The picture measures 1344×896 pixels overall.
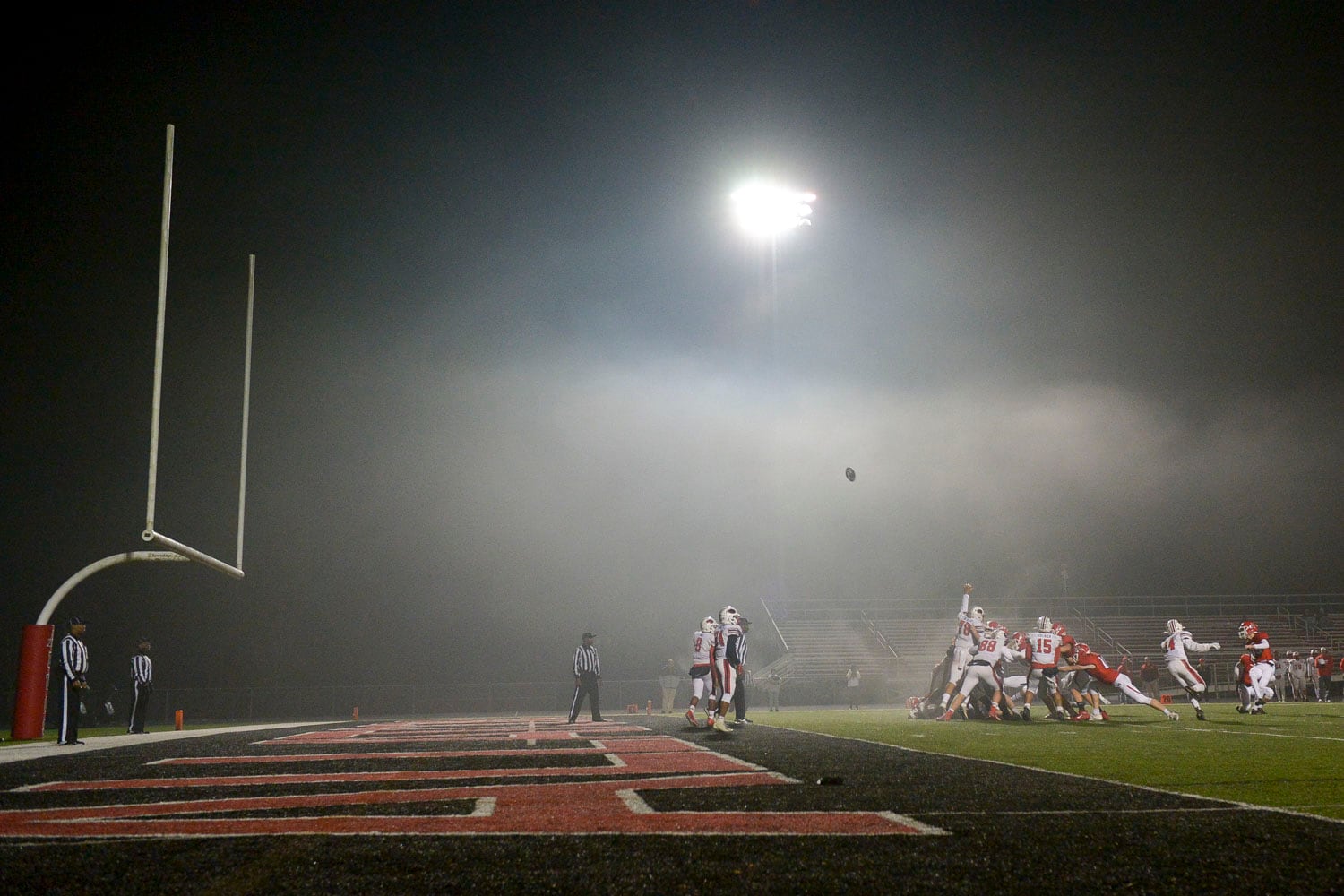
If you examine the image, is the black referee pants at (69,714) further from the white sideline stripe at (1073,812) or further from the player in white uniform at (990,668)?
the player in white uniform at (990,668)

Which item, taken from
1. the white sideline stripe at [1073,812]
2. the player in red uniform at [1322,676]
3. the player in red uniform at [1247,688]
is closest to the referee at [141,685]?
the white sideline stripe at [1073,812]

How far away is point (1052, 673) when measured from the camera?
14.5 metres

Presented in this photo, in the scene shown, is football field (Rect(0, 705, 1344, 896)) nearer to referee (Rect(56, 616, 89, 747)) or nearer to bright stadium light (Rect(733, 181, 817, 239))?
A: referee (Rect(56, 616, 89, 747))

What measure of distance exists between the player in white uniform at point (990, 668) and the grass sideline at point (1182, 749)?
648 mm

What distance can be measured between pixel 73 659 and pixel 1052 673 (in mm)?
13806

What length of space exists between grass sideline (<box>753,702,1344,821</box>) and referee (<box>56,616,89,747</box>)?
31.2 ft

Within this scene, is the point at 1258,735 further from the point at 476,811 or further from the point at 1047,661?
the point at 476,811

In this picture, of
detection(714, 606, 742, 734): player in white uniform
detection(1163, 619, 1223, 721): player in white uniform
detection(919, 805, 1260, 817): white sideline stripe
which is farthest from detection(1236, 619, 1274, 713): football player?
detection(919, 805, 1260, 817): white sideline stripe

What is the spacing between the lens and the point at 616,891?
307 centimetres

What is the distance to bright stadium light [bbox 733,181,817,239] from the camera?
25500 mm

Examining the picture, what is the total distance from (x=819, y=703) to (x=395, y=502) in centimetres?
1569

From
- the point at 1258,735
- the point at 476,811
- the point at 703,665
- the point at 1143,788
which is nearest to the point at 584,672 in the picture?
the point at 703,665

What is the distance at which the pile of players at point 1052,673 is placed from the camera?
46.8 ft

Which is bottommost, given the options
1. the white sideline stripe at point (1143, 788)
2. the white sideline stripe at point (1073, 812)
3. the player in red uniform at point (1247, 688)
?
the player in red uniform at point (1247, 688)
